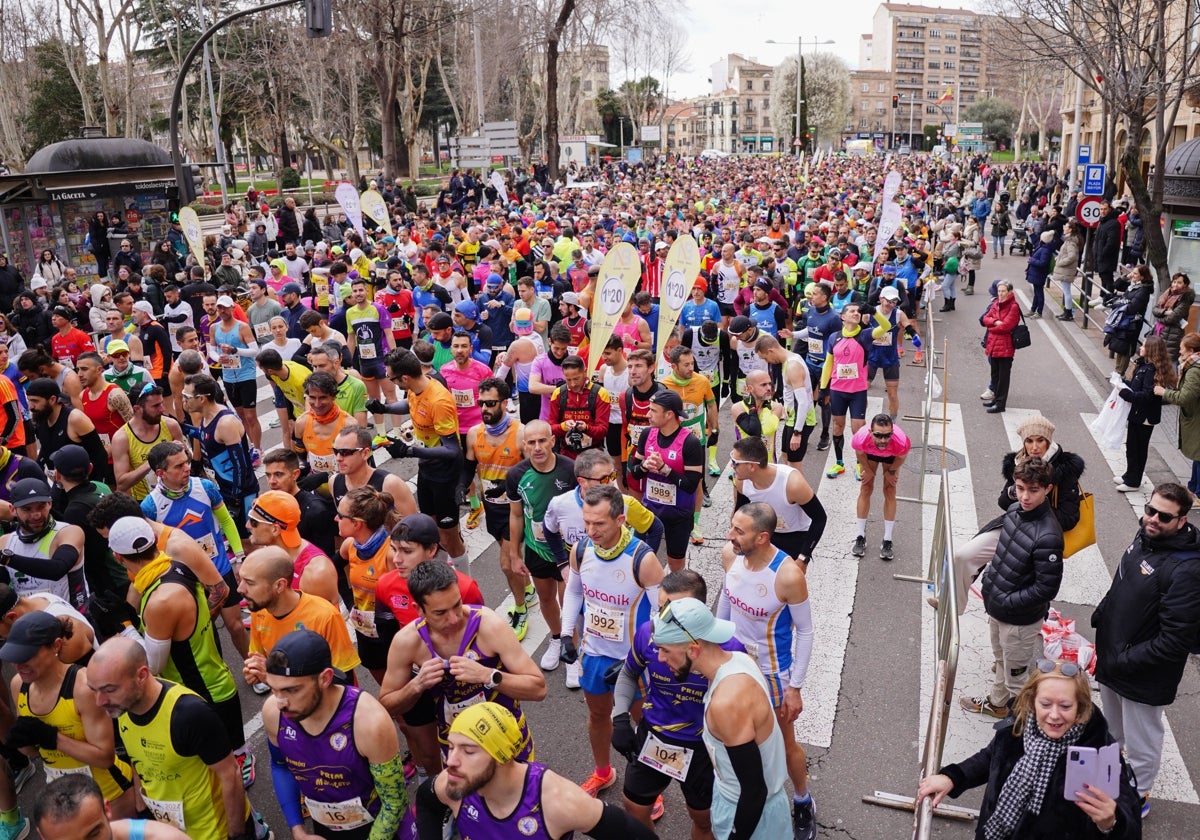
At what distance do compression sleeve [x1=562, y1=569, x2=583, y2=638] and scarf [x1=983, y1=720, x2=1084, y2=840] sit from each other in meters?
2.25

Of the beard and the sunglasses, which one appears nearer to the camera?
the beard

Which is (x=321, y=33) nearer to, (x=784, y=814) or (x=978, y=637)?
(x=978, y=637)

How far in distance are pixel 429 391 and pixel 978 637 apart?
4.75m

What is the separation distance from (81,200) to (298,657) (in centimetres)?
2196

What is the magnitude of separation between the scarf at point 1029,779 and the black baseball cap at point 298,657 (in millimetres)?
2781

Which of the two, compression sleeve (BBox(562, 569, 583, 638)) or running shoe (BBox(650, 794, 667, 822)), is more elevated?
compression sleeve (BBox(562, 569, 583, 638))

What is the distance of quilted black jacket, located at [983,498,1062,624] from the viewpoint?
514 cm

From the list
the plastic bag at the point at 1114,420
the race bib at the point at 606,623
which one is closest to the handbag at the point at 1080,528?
the race bib at the point at 606,623

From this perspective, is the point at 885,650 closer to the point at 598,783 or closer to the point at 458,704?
the point at 598,783

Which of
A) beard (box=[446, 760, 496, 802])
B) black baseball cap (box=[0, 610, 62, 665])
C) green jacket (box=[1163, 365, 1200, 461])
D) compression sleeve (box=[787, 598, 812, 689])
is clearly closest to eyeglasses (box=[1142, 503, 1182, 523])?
compression sleeve (box=[787, 598, 812, 689])

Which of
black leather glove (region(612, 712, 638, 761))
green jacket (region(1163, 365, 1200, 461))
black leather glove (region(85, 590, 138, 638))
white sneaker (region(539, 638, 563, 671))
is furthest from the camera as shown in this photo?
green jacket (region(1163, 365, 1200, 461))

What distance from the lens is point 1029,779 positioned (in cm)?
357

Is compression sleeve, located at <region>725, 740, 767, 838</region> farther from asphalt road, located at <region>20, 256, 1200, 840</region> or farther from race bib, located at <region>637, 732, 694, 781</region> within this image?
asphalt road, located at <region>20, 256, 1200, 840</region>

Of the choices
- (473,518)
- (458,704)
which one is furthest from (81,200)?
(458,704)
